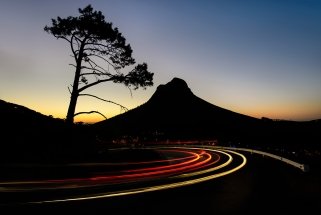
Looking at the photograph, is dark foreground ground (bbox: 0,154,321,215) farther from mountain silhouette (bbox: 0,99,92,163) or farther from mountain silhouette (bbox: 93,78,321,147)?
mountain silhouette (bbox: 93,78,321,147)

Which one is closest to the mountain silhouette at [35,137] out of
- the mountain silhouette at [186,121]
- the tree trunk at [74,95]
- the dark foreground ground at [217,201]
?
the tree trunk at [74,95]

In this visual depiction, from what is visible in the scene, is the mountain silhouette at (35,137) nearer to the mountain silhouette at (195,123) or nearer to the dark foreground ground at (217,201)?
the dark foreground ground at (217,201)

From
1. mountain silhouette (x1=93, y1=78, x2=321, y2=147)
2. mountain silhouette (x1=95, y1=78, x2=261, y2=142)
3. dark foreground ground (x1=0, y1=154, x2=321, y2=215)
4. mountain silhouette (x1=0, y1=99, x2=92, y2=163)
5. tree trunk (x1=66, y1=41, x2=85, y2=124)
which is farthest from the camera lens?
mountain silhouette (x1=95, y1=78, x2=261, y2=142)

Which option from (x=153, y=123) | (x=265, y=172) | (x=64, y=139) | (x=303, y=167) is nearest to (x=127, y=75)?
(x=64, y=139)

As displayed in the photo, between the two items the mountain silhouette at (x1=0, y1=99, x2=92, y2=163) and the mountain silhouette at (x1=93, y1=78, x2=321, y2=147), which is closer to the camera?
the mountain silhouette at (x1=0, y1=99, x2=92, y2=163)

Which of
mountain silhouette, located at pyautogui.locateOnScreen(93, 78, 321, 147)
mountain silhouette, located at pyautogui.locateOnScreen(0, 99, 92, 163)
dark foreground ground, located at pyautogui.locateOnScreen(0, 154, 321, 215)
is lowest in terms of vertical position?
dark foreground ground, located at pyautogui.locateOnScreen(0, 154, 321, 215)

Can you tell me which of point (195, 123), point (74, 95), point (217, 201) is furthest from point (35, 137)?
point (195, 123)

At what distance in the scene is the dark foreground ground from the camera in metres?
10.4

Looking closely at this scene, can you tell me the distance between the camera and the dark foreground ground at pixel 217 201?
1039cm

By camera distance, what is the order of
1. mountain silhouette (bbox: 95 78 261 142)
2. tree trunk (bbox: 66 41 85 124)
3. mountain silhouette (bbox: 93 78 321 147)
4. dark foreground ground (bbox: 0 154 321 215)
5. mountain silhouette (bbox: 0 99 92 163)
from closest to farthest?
dark foreground ground (bbox: 0 154 321 215), mountain silhouette (bbox: 0 99 92 163), tree trunk (bbox: 66 41 85 124), mountain silhouette (bbox: 93 78 321 147), mountain silhouette (bbox: 95 78 261 142)

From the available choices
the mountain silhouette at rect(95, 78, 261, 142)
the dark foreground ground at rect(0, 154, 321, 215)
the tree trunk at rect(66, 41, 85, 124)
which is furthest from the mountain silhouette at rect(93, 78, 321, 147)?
the dark foreground ground at rect(0, 154, 321, 215)

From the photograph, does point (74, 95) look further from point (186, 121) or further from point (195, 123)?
point (186, 121)

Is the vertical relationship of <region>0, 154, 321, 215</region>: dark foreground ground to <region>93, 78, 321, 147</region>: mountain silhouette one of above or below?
below

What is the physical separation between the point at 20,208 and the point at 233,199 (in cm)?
734
